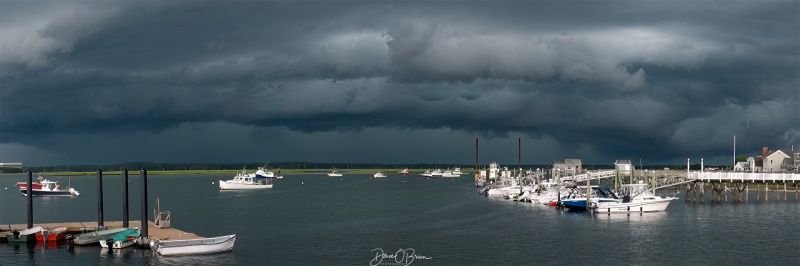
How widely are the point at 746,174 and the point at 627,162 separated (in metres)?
51.2

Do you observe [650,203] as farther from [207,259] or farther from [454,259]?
[207,259]

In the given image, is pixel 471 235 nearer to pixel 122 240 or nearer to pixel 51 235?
pixel 122 240

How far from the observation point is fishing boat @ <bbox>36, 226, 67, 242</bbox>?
63.9m

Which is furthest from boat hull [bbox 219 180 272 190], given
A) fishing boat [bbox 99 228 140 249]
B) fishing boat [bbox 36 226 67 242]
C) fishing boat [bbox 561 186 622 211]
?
fishing boat [bbox 99 228 140 249]

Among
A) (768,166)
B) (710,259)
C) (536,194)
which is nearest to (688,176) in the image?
(536,194)

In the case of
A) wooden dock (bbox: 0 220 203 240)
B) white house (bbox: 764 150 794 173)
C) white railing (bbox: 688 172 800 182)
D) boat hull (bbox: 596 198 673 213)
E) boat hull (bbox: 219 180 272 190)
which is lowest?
boat hull (bbox: 219 180 272 190)

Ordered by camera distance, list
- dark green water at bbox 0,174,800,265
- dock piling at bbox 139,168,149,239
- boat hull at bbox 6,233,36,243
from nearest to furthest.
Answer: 1. dark green water at bbox 0,174,800,265
2. dock piling at bbox 139,168,149,239
3. boat hull at bbox 6,233,36,243

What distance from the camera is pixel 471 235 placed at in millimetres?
72625

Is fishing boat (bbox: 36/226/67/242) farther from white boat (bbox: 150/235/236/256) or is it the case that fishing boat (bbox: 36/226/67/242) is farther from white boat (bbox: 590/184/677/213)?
white boat (bbox: 590/184/677/213)

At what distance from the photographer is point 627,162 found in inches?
6412

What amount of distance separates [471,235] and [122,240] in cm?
3061

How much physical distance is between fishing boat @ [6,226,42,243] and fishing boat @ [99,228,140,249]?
7.50 m
